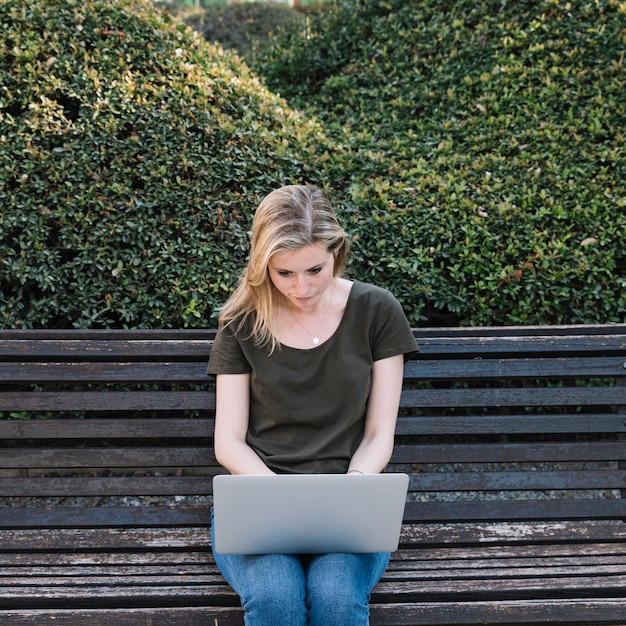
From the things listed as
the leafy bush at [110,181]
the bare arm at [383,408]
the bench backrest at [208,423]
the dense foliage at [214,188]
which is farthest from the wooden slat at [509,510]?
the leafy bush at [110,181]

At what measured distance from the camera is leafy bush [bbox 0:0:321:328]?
11.3ft

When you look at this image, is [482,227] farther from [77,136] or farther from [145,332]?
[77,136]

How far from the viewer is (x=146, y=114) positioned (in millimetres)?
3574

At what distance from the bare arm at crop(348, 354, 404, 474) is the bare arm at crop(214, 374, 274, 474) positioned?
1.18ft

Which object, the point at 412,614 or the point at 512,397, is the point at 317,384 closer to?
the point at 412,614

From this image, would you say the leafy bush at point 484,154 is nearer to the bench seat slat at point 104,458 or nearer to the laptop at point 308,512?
the bench seat slat at point 104,458

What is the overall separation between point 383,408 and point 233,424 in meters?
0.51

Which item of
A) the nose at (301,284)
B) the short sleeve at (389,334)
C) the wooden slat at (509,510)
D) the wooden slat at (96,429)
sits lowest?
the wooden slat at (509,510)

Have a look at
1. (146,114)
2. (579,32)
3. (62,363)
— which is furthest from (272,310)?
(579,32)

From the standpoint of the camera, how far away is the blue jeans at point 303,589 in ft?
6.95

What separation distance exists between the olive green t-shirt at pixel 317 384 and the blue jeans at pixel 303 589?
345mm

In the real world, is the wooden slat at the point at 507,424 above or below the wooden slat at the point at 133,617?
above

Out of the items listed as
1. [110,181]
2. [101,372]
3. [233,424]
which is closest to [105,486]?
[101,372]

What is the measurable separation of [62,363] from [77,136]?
44.9 inches
